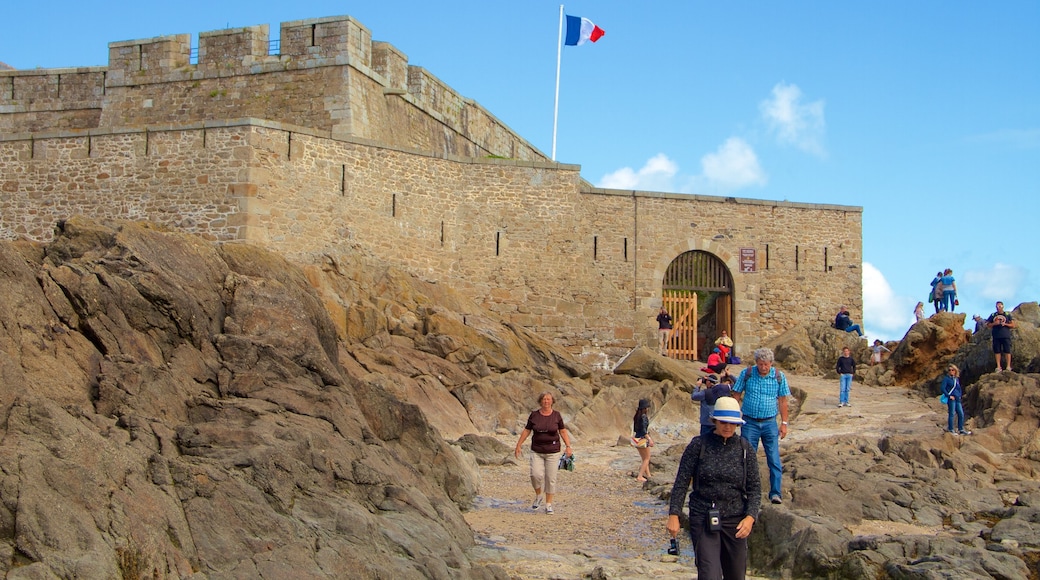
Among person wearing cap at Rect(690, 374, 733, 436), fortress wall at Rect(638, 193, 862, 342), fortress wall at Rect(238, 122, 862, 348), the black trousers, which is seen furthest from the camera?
fortress wall at Rect(638, 193, 862, 342)

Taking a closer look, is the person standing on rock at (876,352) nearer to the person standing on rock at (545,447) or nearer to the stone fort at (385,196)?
the stone fort at (385,196)

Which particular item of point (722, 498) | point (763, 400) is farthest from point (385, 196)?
point (722, 498)

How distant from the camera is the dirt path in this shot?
9.56 m

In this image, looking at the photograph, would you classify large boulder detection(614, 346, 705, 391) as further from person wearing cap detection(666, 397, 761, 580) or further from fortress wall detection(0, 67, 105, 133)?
person wearing cap detection(666, 397, 761, 580)

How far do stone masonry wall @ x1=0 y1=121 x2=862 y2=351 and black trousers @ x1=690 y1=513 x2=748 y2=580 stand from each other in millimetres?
13786

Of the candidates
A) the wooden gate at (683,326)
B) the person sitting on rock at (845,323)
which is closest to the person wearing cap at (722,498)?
the wooden gate at (683,326)

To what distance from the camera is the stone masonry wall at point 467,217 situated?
66.1 ft

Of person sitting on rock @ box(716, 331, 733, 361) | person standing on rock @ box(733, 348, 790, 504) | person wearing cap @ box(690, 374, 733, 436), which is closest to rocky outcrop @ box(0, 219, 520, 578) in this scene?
person wearing cap @ box(690, 374, 733, 436)

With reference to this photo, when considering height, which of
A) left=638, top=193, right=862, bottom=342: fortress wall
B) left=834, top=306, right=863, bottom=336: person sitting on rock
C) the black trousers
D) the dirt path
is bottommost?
the dirt path

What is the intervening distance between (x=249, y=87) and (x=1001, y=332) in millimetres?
14168

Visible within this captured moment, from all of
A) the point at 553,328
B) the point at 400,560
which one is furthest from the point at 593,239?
the point at 400,560

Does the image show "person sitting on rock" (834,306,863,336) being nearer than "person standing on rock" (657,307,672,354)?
No

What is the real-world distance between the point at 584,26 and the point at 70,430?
21.5m

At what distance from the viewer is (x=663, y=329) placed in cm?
2391
